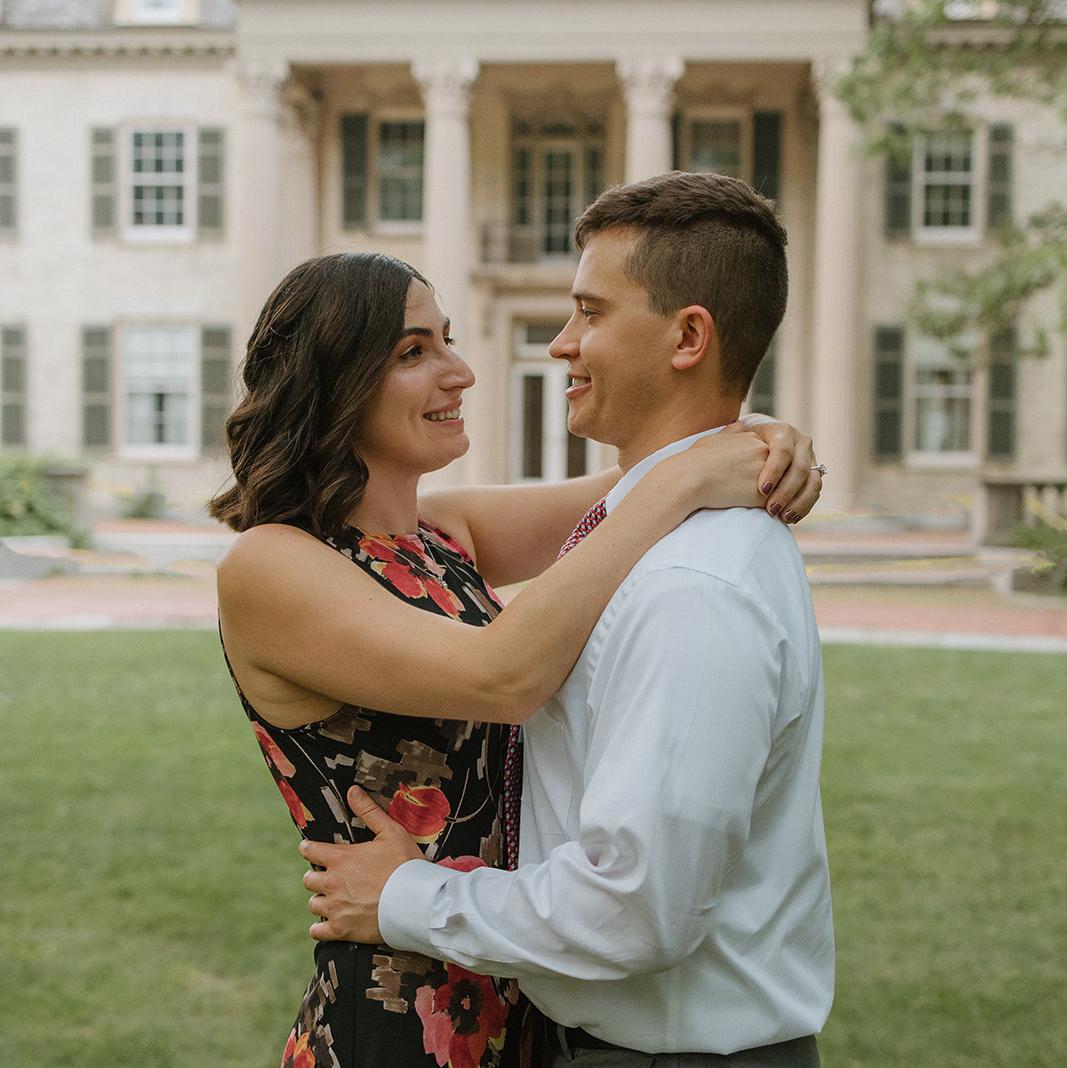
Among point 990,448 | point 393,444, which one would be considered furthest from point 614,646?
point 990,448

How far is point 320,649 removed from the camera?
6.27 feet

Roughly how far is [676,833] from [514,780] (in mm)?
583

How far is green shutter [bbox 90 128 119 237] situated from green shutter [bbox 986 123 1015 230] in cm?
1637

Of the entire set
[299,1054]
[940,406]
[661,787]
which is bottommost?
[299,1054]

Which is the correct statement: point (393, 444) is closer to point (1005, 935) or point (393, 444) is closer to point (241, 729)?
point (1005, 935)

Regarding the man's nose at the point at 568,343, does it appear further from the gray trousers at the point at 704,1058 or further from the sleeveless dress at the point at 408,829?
the gray trousers at the point at 704,1058

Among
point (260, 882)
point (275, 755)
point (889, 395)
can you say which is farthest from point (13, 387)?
point (275, 755)

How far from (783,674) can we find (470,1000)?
31.2 inches

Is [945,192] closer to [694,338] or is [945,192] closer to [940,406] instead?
[940,406]

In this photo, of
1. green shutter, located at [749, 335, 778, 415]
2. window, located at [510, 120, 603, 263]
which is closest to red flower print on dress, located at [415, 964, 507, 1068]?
green shutter, located at [749, 335, 778, 415]

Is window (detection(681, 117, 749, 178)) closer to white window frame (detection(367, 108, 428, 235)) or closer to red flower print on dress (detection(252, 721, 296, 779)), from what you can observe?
white window frame (detection(367, 108, 428, 235))

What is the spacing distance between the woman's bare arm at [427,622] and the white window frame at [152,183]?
83.8 ft

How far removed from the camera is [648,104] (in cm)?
2284

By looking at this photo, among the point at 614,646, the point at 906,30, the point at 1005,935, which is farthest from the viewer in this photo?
the point at 906,30
